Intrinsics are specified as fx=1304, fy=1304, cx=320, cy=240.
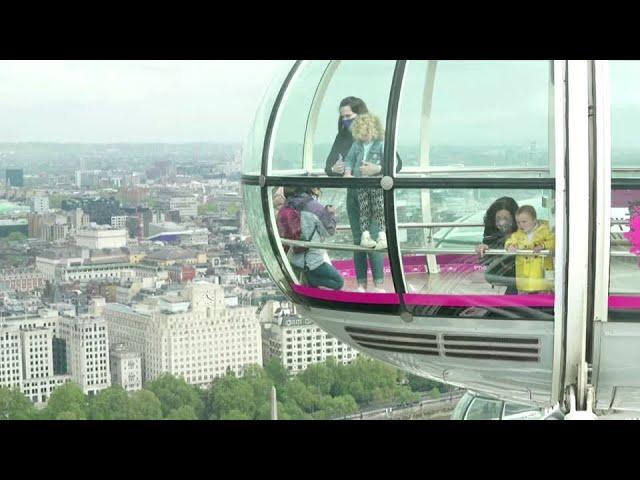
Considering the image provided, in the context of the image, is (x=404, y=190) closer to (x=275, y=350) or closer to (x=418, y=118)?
(x=418, y=118)

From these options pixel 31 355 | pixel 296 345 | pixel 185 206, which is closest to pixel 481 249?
pixel 296 345

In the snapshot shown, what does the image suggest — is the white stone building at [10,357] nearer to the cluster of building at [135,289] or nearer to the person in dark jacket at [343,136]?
the cluster of building at [135,289]

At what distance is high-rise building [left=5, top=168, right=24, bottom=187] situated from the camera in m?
41.2

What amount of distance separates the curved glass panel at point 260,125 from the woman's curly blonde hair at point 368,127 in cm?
49

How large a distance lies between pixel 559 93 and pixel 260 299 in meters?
38.4

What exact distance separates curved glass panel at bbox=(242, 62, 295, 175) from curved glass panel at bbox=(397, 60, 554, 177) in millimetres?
616

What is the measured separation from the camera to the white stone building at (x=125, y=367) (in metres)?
38.3

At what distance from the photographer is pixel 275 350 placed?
4047 centimetres

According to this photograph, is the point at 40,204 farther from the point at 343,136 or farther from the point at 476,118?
the point at 476,118

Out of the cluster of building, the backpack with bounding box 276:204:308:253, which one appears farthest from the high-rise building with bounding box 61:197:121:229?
the backpack with bounding box 276:204:308:253

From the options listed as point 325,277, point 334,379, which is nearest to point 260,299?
point 334,379

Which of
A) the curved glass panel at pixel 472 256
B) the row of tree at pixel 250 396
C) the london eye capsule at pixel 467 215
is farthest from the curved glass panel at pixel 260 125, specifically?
the row of tree at pixel 250 396

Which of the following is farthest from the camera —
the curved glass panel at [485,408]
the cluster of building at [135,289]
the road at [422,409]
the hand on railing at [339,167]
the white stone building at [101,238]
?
the white stone building at [101,238]

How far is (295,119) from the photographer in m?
4.78
